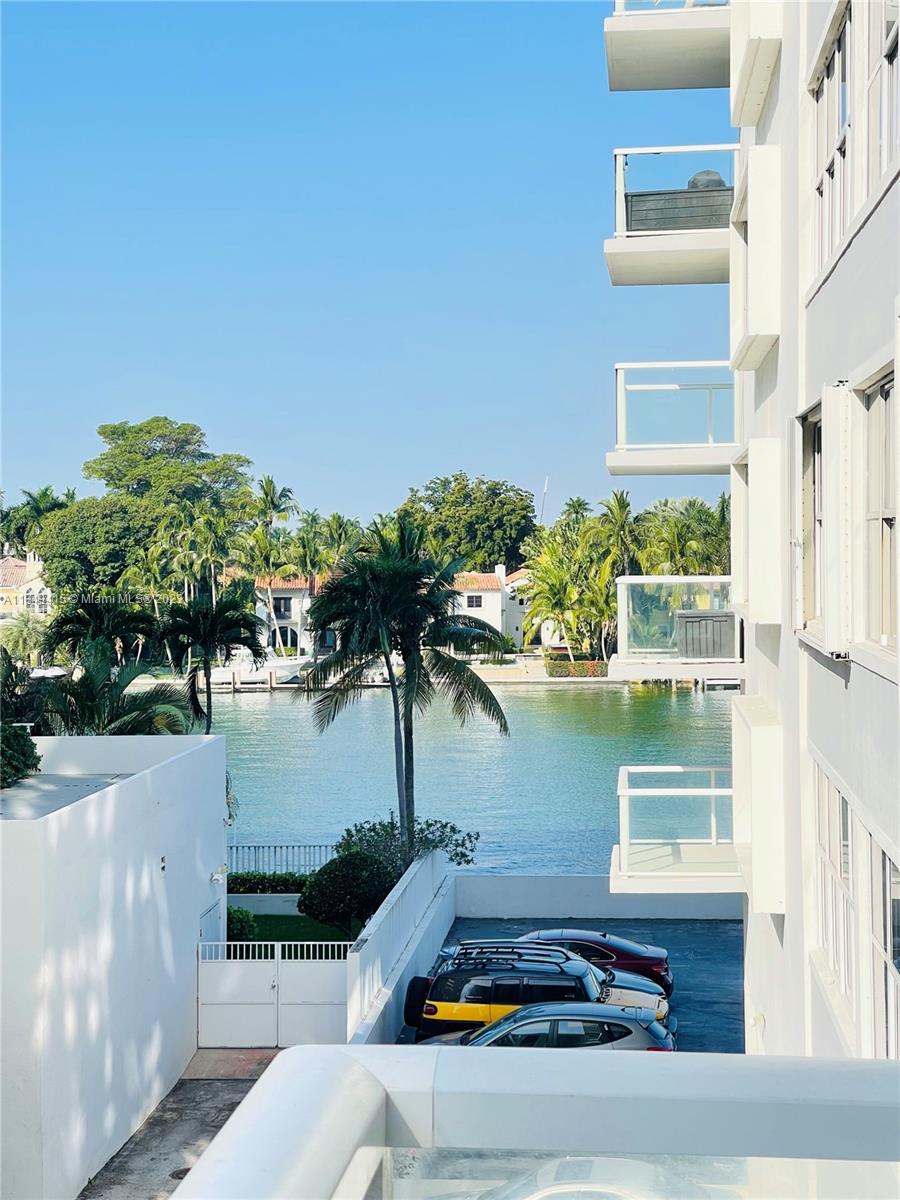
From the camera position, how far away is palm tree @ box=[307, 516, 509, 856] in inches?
1065

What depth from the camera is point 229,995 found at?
17.7m

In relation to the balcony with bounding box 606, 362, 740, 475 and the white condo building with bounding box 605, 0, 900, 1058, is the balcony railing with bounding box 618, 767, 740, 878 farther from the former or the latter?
the balcony with bounding box 606, 362, 740, 475

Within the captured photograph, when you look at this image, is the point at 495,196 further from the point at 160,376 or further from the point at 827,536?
the point at 827,536

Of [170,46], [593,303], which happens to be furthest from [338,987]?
[593,303]

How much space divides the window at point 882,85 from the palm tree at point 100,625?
2419 cm

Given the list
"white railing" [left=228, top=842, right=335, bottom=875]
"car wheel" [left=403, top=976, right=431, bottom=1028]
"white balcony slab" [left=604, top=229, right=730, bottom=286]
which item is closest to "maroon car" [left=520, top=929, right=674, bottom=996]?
"car wheel" [left=403, top=976, right=431, bottom=1028]

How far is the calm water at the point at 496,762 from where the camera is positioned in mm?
40344

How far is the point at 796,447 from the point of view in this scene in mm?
8117

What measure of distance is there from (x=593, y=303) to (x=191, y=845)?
100524 mm

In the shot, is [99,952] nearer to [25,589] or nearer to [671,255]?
[671,255]

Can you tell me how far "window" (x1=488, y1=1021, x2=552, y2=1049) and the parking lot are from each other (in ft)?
8.39

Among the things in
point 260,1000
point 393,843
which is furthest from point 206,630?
point 260,1000

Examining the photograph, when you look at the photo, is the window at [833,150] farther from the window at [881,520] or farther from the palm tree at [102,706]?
the palm tree at [102,706]

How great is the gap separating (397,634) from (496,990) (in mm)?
11479
